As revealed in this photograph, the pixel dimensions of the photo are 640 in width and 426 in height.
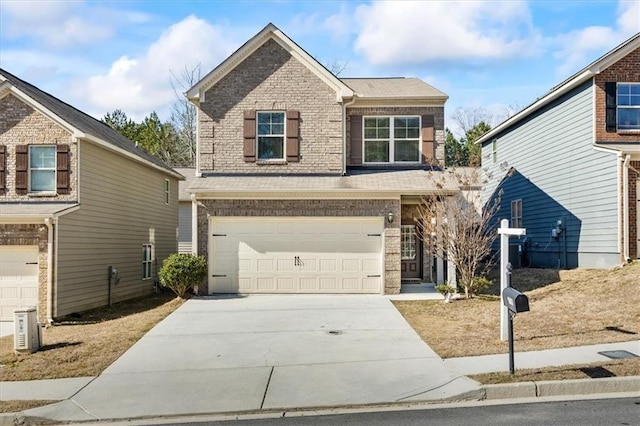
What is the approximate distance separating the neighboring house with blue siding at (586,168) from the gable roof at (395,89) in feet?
12.6

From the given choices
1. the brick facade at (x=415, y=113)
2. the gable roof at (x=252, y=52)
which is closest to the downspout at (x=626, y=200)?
the brick facade at (x=415, y=113)

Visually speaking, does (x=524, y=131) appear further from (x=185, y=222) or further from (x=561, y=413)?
(x=561, y=413)

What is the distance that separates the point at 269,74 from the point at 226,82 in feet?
4.51

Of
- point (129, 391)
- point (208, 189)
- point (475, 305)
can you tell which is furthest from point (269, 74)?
point (129, 391)

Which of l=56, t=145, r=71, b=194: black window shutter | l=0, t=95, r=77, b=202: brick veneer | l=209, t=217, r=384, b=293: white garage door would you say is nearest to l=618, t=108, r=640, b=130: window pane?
l=209, t=217, r=384, b=293: white garage door

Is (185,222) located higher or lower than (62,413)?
higher

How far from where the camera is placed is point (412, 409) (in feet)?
23.2

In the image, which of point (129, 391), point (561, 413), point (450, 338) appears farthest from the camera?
point (450, 338)

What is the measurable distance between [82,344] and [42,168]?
6.83m

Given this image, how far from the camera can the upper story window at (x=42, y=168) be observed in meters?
16.0

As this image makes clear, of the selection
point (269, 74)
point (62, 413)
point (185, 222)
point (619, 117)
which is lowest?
point (62, 413)

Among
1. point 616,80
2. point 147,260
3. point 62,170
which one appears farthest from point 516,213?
point 62,170

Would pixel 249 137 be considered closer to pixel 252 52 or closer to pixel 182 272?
pixel 252 52

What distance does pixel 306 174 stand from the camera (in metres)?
17.2
